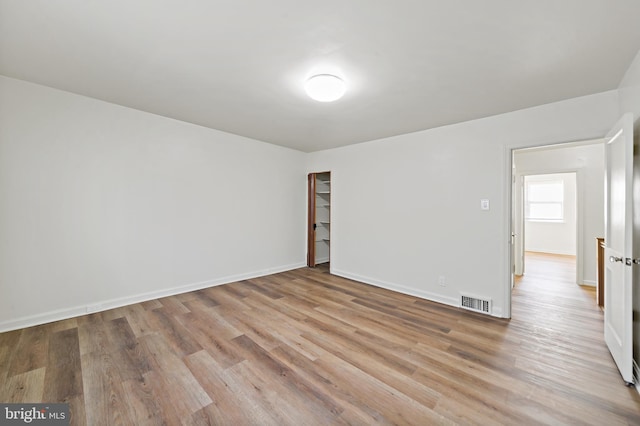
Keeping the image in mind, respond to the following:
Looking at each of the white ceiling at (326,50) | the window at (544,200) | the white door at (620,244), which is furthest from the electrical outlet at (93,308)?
the window at (544,200)

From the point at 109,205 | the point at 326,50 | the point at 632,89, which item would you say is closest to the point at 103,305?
the point at 109,205

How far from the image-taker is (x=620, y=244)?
204 centimetres

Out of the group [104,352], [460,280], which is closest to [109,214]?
[104,352]

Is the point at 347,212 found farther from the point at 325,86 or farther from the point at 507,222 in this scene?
the point at 325,86

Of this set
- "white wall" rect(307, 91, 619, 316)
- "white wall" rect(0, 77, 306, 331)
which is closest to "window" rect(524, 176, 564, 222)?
"white wall" rect(307, 91, 619, 316)

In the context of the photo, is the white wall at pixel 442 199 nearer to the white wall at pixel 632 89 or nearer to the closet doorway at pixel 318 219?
the white wall at pixel 632 89

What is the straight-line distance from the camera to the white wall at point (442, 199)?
2.92 meters

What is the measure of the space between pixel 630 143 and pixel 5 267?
572 centimetres

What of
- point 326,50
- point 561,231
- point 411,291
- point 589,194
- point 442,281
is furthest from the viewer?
point 561,231

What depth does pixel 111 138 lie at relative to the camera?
3180 millimetres

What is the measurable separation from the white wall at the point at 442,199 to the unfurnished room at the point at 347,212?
0.03m

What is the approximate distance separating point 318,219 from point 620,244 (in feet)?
16.0

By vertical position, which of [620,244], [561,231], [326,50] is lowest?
[561,231]

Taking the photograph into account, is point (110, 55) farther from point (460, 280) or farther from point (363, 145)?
point (460, 280)
